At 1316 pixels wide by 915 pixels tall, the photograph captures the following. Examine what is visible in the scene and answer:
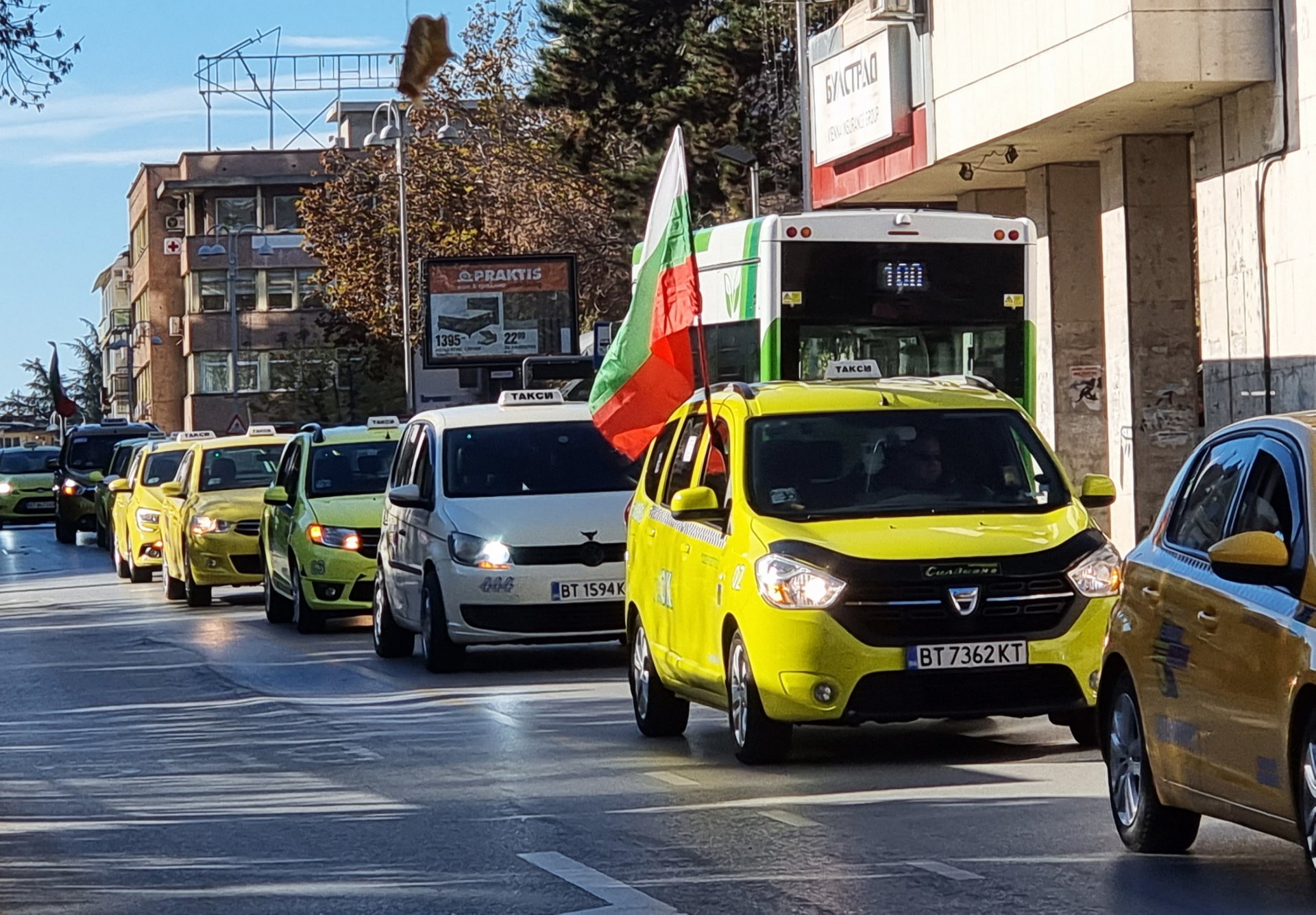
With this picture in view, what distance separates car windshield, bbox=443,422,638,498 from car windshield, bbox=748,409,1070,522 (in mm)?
5392

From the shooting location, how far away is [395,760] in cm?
1212

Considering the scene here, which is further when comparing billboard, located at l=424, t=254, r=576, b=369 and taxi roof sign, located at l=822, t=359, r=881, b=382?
billboard, located at l=424, t=254, r=576, b=369

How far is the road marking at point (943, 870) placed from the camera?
815 centimetres

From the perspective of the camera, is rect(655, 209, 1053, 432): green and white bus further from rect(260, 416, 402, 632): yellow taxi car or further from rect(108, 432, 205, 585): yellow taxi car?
rect(108, 432, 205, 585): yellow taxi car


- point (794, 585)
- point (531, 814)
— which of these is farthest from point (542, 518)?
point (531, 814)

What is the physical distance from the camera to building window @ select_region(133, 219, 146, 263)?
121m

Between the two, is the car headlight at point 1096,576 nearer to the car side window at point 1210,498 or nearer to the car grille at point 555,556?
the car side window at point 1210,498

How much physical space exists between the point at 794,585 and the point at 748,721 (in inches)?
27.4

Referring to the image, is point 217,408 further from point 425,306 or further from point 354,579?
point 354,579

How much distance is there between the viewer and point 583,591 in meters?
16.5

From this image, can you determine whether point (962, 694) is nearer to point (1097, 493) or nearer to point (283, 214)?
point (1097, 493)

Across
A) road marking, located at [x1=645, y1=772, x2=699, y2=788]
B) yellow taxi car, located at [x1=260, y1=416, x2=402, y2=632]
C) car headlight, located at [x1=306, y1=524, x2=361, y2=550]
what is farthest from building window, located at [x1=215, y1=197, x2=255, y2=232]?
road marking, located at [x1=645, y1=772, x2=699, y2=788]

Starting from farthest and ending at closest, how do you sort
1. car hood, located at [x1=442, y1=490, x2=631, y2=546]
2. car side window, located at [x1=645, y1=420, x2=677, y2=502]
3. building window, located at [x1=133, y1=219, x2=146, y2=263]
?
building window, located at [x1=133, y1=219, x2=146, y2=263] → car hood, located at [x1=442, y1=490, x2=631, y2=546] → car side window, located at [x1=645, y1=420, x2=677, y2=502]

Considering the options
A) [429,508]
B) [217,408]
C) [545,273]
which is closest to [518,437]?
[429,508]
